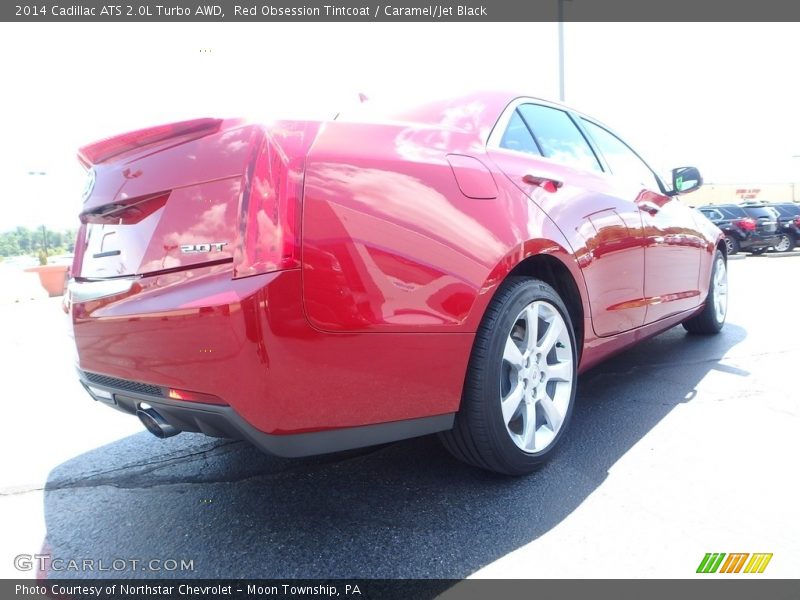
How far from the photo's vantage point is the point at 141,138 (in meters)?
1.81

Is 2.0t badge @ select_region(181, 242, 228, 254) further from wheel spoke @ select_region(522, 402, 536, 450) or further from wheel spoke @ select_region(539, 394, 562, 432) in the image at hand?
wheel spoke @ select_region(539, 394, 562, 432)

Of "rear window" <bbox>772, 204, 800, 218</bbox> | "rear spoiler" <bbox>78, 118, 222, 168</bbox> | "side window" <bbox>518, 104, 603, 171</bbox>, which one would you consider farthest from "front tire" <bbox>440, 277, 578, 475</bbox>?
"rear window" <bbox>772, 204, 800, 218</bbox>

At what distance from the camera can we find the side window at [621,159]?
3170 millimetres

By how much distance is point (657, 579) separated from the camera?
64.1 inches

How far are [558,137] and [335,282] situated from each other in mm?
1752

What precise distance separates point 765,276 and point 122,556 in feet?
35.2

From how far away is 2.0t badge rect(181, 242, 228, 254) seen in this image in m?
1.55

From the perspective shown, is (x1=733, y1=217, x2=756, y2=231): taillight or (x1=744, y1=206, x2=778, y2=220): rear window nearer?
(x1=733, y1=217, x2=756, y2=231): taillight

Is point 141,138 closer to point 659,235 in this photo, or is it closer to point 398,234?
point 398,234

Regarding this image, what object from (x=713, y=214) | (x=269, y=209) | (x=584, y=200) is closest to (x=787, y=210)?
(x=713, y=214)

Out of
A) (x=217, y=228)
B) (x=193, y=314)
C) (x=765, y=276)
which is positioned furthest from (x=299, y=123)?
(x=765, y=276)

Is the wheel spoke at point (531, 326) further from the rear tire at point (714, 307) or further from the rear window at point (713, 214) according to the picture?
the rear window at point (713, 214)

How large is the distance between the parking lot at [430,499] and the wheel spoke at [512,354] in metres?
0.50

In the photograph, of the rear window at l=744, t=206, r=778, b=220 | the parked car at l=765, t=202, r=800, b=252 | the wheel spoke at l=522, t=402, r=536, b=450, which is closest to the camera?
the wheel spoke at l=522, t=402, r=536, b=450
